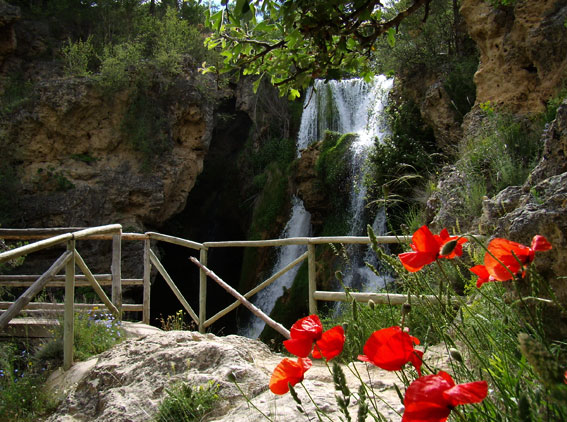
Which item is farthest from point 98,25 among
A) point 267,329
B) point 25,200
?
point 267,329

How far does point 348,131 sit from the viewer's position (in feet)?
43.0

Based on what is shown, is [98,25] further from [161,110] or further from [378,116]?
[378,116]

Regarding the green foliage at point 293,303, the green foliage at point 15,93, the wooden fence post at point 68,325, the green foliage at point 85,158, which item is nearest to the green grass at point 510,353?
the wooden fence post at point 68,325

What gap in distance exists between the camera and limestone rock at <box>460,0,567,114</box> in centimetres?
518

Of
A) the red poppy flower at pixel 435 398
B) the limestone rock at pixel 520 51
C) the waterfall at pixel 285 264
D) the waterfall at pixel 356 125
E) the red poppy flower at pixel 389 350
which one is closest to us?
the red poppy flower at pixel 435 398

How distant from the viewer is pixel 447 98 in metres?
8.87

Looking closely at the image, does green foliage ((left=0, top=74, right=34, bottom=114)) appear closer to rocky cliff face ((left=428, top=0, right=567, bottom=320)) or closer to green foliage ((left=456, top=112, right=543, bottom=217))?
rocky cliff face ((left=428, top=0, right=567, bottom=320))

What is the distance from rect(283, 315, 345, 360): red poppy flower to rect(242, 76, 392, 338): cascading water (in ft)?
26.5

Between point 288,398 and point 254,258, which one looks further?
point 254,258

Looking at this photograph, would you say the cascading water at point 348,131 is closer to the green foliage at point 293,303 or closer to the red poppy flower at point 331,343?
the green foliage at point 293,303

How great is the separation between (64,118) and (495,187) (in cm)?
1163

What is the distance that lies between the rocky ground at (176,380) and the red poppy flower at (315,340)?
3.51 ft

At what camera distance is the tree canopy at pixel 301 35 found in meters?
1.86

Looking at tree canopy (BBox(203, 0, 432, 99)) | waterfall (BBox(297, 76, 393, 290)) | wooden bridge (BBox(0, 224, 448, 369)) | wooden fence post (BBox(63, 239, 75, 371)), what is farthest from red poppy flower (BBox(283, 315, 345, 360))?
waterfall (BBox(297, 76, 393, 290))
